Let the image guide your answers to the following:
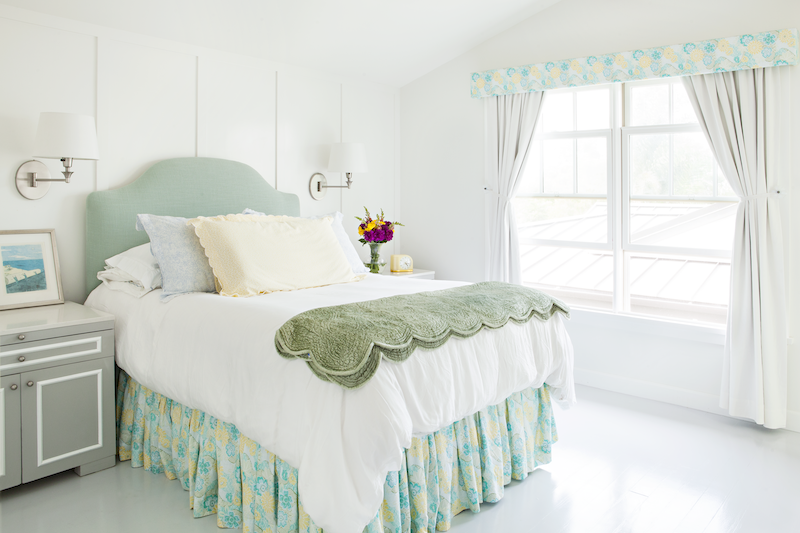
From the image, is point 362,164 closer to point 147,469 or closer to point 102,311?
point 102,311

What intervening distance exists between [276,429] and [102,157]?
2163 mm

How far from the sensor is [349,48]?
416 cm

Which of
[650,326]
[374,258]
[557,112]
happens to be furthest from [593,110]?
[374,258]

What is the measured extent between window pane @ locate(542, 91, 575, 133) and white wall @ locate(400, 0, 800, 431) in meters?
0.30

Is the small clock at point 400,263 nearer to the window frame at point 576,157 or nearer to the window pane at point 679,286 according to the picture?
the window frame at point 576,157

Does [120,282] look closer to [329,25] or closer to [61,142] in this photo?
[61,142]

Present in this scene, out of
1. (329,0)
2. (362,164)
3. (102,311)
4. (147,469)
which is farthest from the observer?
(362,164)

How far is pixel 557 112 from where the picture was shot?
4.27 meters

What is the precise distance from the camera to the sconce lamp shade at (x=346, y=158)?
4.22 meters

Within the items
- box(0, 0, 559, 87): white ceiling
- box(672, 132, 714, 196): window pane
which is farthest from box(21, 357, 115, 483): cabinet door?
box(672, 132, 714, 196): window pane

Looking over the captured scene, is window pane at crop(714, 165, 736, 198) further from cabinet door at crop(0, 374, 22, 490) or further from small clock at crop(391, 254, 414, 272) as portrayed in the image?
cabinet door at crop(0, 374, 22, 490)

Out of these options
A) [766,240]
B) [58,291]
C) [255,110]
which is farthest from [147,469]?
[766,240]

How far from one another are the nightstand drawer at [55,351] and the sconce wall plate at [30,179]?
92 cm

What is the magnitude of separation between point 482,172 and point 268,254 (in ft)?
7.42
